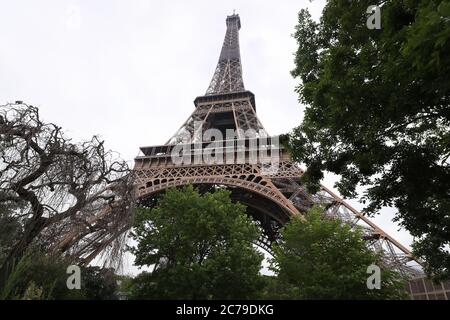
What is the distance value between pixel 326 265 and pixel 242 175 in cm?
1231

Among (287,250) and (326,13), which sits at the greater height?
(326,13)

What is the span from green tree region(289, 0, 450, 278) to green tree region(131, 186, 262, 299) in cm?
601

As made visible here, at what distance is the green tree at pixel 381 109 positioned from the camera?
5.71 m

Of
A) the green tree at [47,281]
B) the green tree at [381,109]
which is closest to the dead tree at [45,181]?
the green tree at [47,281]

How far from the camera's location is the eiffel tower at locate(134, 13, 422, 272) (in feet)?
70.2

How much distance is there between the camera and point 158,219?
15.9 m

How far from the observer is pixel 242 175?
25484 mm

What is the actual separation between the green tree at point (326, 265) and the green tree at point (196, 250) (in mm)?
1462

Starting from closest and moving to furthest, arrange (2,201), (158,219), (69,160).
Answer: (2,201) < (69,160) < (158,219)

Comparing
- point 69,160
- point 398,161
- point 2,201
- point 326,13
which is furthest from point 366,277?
point 2,201

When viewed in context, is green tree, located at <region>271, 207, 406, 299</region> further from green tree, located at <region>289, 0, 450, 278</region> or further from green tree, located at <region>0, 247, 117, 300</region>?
green tree, located at <region>0, 247, 117, 300</region>

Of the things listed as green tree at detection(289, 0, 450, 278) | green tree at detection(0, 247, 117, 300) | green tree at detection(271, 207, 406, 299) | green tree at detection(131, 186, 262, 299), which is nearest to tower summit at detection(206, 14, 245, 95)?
green tree at detection(131, 186, 262, 299)

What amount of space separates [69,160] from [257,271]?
9406mm
